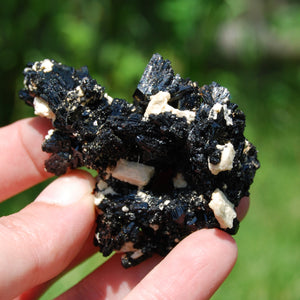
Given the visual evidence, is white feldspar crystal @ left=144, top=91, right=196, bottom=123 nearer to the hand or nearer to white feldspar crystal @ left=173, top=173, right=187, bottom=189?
white feldspar crystal @ left=173, top=173, right=187, bottom=189

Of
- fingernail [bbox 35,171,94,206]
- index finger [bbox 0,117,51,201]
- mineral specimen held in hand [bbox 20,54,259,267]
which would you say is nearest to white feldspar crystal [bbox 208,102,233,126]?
mineral specimen held in hand [bbox 20,54,259,267]

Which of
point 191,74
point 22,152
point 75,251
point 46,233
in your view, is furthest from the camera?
point 191,74

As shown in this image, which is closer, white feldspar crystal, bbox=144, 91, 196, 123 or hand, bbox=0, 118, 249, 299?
A: hand, bbox=0, 118, 249, 299

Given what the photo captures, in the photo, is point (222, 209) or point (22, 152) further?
point (22, 152)

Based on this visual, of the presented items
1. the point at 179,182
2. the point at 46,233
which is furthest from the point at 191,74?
the point at 46,233

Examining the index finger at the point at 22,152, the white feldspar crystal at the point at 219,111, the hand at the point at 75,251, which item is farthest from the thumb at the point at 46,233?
the white feldspar crystal at the point at 219,111

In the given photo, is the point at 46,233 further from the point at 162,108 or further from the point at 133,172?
the point at 162,108

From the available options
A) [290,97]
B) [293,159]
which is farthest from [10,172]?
[290,97]
